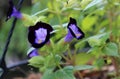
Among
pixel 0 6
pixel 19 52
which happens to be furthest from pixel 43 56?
pixel 19 52

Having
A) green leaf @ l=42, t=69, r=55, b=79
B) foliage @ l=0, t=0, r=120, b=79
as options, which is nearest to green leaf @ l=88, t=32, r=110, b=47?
foliage @ l=0, t=0, r=120, b=79

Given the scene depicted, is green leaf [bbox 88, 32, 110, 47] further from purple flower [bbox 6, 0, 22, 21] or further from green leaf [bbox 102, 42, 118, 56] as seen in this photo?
purple flower [bbox 6, 0, 22, 21]

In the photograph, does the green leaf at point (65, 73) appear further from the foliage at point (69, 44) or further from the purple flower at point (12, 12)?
the purple flower at point (12, 12)

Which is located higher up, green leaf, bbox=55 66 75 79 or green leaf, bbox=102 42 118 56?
green leaf, bbox=102 42 118 56

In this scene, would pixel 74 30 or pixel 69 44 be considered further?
pixel 69 44

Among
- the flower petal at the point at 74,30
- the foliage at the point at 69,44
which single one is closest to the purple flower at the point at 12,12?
the foliage at the point at 69,44

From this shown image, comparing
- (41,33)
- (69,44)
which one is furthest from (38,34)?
(69,44)

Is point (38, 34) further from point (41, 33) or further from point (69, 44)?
point (69, 44)
